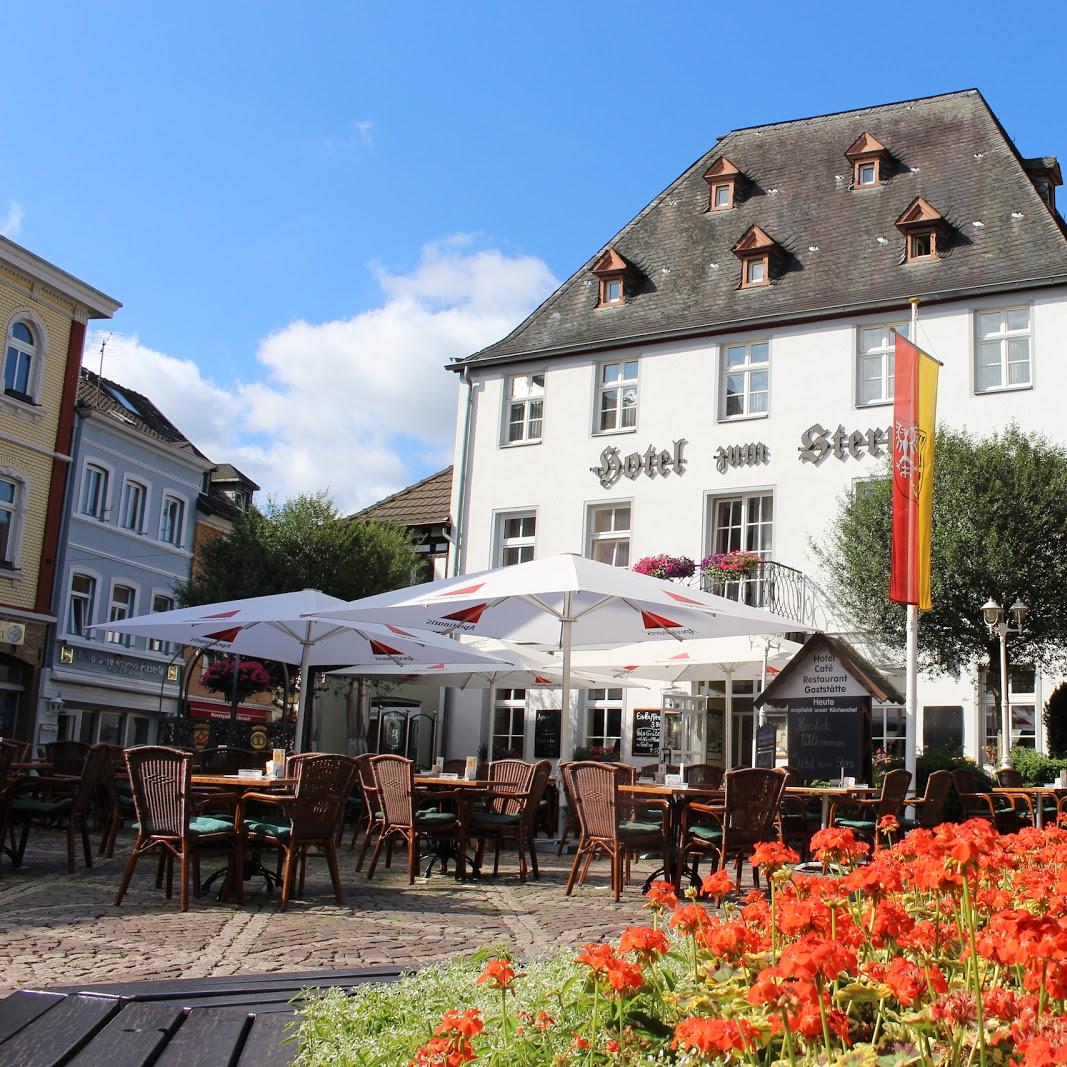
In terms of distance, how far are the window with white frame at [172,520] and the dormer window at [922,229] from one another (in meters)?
21.1

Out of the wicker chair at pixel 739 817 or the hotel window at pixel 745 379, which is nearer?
the wicker chair at pixel 739 817

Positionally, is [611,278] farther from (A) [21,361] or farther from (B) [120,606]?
(B) [120,606]

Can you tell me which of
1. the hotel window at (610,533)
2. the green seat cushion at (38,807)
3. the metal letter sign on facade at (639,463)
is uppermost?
the metal letter sign on facade at (639,463)

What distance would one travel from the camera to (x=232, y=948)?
6434 mm

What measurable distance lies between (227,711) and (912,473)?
28.6 metres

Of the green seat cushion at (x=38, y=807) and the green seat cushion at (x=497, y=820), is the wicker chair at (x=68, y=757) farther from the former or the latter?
the green seat cushion at (x=497, y=820)

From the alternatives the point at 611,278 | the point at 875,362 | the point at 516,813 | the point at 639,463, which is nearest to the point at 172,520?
the point at 611,278

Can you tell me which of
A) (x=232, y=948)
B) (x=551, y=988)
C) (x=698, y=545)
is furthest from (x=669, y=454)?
(x=551, y=988)

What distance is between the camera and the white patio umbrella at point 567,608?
10.8m

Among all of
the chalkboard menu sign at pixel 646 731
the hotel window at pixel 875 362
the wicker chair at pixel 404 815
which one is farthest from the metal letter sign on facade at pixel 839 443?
the wicker chair at pixel 404 815

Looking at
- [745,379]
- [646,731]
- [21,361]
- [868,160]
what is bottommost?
[646,731]

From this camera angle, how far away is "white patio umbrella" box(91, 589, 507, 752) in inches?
498

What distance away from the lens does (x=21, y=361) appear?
27.7 meters

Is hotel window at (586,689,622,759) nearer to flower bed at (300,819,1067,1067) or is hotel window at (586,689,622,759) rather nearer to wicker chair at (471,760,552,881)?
wicker chair at (471,760,552,881)
